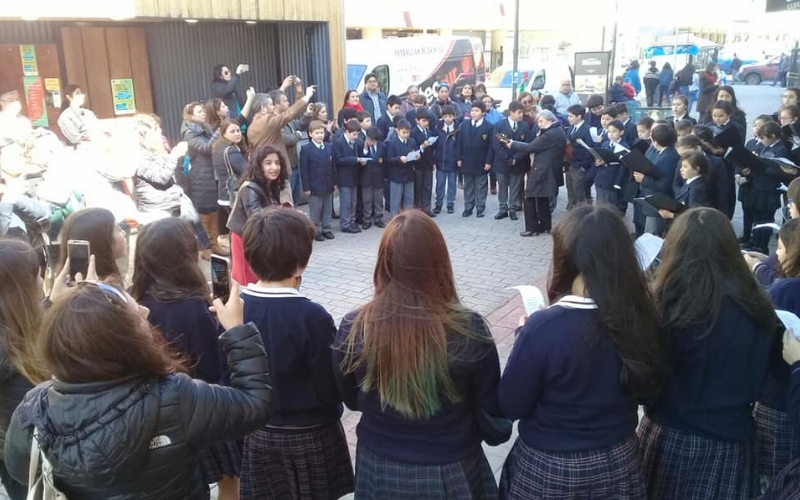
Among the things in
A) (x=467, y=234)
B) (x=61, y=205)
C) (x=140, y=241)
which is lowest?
(x=467, y=234)

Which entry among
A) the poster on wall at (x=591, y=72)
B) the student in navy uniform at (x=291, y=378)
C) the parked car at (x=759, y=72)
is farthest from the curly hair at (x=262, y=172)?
the parked car at (x=759, y=72)

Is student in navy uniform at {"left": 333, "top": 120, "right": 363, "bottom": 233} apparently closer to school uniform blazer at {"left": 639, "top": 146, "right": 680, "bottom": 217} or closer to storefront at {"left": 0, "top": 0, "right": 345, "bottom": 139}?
storefront at {"left": 0, "top": 0, "right": 345, "bottom": 139}

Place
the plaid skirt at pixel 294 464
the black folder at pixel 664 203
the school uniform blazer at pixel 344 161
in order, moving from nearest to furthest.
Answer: the plaid skirt at pixel 294 464, the black folder at pixel 664 203, the school uniform blazer at pixel 344 161

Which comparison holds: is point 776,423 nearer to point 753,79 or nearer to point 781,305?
point 781,305

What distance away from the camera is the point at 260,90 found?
470 inches

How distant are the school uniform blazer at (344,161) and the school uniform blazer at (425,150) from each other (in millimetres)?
1090

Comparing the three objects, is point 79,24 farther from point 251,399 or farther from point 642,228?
point 251,399

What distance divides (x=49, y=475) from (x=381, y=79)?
16152mm

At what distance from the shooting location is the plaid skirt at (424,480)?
2.34m

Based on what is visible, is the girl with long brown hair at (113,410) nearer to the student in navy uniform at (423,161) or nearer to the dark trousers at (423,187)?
the student in navy uniform at (423,161)

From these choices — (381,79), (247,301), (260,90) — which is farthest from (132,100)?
(247,301)

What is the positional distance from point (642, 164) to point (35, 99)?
346 inches

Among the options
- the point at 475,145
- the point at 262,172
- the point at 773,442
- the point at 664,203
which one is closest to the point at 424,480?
the point at 773,442

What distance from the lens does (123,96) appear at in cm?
1062
